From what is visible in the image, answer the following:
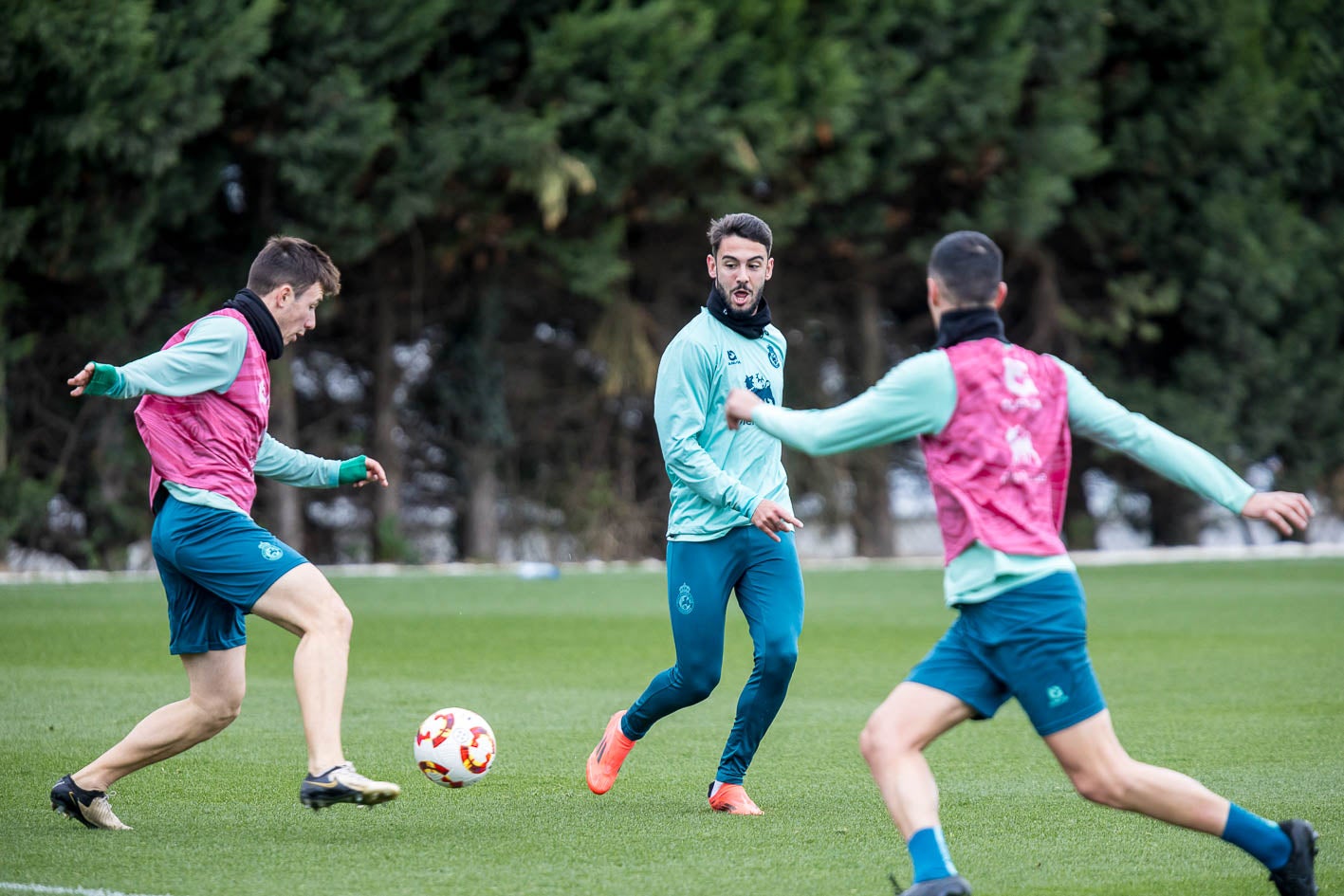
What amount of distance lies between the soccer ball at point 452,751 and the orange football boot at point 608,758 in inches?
19.3

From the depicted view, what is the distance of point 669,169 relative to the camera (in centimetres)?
2286

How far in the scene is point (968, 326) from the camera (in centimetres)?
497

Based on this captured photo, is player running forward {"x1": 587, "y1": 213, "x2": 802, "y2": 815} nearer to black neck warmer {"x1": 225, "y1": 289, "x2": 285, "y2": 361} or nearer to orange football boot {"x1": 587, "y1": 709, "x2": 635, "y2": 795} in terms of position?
orange football boot {"x1": 587, "y1": 709, "x2": 635, "y2": 795}

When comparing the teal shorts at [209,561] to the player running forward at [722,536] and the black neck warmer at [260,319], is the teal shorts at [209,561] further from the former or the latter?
the player running forward at [722,536]

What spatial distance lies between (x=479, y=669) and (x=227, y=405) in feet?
19.0

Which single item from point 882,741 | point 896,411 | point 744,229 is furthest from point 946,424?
point 744,229

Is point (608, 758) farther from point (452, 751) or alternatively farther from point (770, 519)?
point (770, 519)

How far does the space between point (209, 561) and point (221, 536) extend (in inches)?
3.9

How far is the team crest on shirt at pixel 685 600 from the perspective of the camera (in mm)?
6902

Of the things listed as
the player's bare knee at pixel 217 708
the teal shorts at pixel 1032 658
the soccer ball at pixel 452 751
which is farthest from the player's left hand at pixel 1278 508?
the player's bare knee at pixel 217 708

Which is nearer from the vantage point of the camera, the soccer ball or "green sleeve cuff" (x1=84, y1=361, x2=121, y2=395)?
"green sleeve cuff" (x1=84, y1=361, x2=121, y2=395)

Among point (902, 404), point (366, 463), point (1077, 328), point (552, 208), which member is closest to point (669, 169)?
point (552, 208)

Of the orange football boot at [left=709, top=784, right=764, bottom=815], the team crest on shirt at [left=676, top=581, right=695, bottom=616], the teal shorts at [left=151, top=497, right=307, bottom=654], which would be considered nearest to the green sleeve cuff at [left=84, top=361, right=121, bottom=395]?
the teal shorts at [left=151, top=497, right=307, bottom=654]

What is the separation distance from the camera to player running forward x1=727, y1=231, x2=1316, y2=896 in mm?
4844
